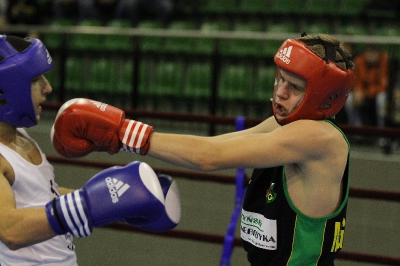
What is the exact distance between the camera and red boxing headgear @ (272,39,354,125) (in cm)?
207

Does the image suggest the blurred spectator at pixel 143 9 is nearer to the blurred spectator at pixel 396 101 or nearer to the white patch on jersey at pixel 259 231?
the blurred spectator at pixel 396 101

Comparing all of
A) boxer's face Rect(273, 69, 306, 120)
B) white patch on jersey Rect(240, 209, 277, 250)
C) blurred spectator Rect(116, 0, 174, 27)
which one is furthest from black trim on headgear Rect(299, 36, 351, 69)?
blurred spectator Rect(116, 0, 174, 27)

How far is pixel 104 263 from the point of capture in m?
5.00

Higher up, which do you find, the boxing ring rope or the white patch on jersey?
the white patch on jersey

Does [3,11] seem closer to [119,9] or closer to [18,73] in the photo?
[119,9]

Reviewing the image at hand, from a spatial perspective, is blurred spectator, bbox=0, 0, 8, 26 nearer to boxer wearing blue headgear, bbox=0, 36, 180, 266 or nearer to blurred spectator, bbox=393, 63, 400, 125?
blurred spectator, bbox=393, 63, 400, 125

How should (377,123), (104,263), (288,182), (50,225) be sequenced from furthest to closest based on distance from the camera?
(377,123) → (104,263) → (288,182) → (50,225)

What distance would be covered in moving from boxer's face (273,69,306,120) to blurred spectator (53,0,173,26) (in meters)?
6.28

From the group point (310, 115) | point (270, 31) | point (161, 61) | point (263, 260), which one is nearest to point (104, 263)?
point (161, 61)

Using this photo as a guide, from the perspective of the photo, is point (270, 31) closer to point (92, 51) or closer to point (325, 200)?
point (92, 51)

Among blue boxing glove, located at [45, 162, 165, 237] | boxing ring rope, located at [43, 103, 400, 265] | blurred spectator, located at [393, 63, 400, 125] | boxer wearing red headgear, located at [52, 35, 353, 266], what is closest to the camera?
blue boxing glove, located at [45, 162, 165, 237]

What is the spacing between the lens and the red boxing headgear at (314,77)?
2072 mm

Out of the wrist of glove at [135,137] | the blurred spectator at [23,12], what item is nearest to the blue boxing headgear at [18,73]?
the wrist of glove at [135,137]

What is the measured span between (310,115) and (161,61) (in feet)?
15.4
